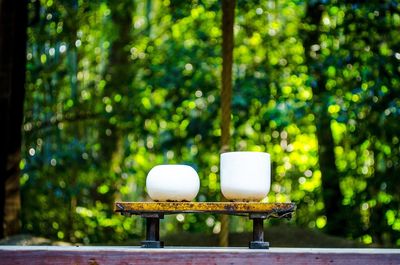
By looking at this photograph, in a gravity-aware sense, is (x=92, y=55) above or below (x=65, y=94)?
above

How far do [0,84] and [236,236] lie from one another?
165 cm

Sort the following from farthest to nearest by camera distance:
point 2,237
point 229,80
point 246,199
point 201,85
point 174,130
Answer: point 174,130, point 201,85, point 2,237, point 229,80, point 246,199

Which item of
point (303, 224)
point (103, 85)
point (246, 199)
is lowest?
point (303, 224)

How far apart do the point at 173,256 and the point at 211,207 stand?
16 centimetres

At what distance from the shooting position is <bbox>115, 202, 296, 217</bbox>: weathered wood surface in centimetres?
179

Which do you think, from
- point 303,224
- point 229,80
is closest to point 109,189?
point 303,224

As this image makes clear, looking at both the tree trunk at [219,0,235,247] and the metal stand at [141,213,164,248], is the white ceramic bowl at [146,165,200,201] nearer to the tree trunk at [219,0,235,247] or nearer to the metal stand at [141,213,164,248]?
the metal stand at [141,213,164,248]

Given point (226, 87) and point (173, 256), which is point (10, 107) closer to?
point (226, 87)

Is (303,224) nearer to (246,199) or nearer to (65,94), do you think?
(65,94)

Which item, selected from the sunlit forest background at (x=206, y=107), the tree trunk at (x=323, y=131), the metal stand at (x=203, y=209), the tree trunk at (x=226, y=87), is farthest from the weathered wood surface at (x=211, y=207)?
the tree trunk at (x=323, y=131)

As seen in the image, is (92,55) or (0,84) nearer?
(0,84)

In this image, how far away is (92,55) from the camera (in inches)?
256

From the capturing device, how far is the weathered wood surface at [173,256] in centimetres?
175

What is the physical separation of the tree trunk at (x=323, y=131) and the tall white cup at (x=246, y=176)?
291 centimetres
